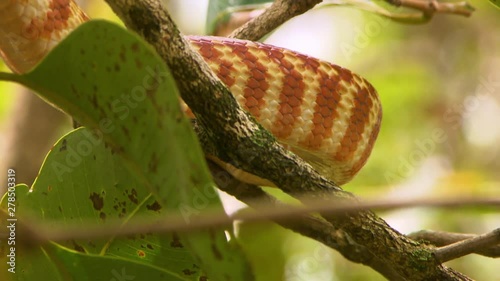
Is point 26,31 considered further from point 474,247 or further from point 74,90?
point 474,247

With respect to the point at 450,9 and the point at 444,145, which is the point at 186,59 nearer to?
the point at 450,9

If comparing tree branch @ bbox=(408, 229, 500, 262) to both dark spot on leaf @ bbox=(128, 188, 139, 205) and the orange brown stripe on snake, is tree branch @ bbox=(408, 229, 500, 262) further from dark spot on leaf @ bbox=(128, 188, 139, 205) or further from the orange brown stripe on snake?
the orange brown stripe on snake

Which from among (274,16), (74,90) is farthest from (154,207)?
(274,16)

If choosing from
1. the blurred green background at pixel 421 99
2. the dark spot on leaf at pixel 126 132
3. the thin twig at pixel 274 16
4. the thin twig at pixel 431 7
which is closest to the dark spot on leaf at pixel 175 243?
the dark spot on leaf at pixel 126 132

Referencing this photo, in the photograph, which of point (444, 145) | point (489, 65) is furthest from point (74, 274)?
point (489, 65)

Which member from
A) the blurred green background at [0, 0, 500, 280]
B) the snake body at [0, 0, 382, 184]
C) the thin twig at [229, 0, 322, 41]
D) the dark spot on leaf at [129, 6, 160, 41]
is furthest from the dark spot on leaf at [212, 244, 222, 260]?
the blurred green background at [0, 0, 500, 280]
